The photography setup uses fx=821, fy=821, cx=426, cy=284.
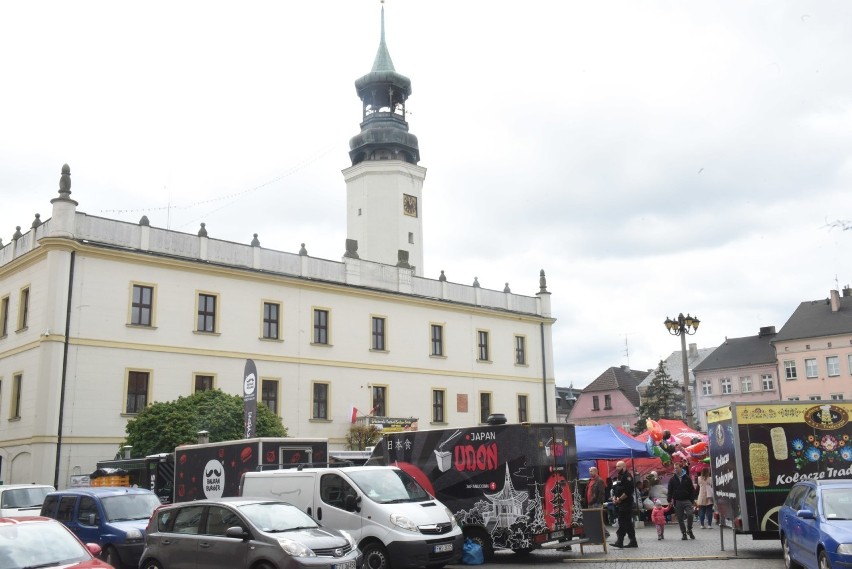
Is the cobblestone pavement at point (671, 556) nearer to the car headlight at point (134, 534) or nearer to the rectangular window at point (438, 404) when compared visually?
the car headlight at point (134, 534)

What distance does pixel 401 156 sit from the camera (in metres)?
52.1

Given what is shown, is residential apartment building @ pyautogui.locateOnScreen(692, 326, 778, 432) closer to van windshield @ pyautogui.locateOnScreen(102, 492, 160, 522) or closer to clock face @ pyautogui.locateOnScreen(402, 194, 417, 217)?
clock face @ pyautogui.locateOnScreen(402, 194, 417, 217)

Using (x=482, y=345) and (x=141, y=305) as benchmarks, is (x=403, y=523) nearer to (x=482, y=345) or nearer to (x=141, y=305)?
(x=141, y=305)

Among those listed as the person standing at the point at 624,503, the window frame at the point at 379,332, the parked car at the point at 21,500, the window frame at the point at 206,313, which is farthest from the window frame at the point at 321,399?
the person standing at the point at 624,503

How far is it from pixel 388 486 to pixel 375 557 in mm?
1328

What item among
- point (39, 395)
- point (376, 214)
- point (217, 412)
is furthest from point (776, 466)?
point (376, 214)

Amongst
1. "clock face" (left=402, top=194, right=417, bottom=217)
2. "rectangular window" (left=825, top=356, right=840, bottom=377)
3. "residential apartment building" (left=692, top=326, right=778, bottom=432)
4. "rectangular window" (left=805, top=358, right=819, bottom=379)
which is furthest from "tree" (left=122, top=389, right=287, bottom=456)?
"rectangular window" (left=805, top=358, right=819, bottom=379)

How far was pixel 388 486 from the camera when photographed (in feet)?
47.1

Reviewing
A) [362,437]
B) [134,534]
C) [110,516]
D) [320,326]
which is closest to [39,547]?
[134,534]

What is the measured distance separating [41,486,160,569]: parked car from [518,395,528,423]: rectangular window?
3193 centimetres

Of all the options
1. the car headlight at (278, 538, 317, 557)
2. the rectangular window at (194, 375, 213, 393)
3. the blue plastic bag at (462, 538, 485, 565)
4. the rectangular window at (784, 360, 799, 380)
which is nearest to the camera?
the car headlight at (278, 538, 317, 557)

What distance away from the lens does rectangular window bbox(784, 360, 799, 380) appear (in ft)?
210

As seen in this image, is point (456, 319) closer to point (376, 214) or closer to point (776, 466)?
point (376, 214)

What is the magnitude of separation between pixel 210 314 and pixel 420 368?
11703mm
